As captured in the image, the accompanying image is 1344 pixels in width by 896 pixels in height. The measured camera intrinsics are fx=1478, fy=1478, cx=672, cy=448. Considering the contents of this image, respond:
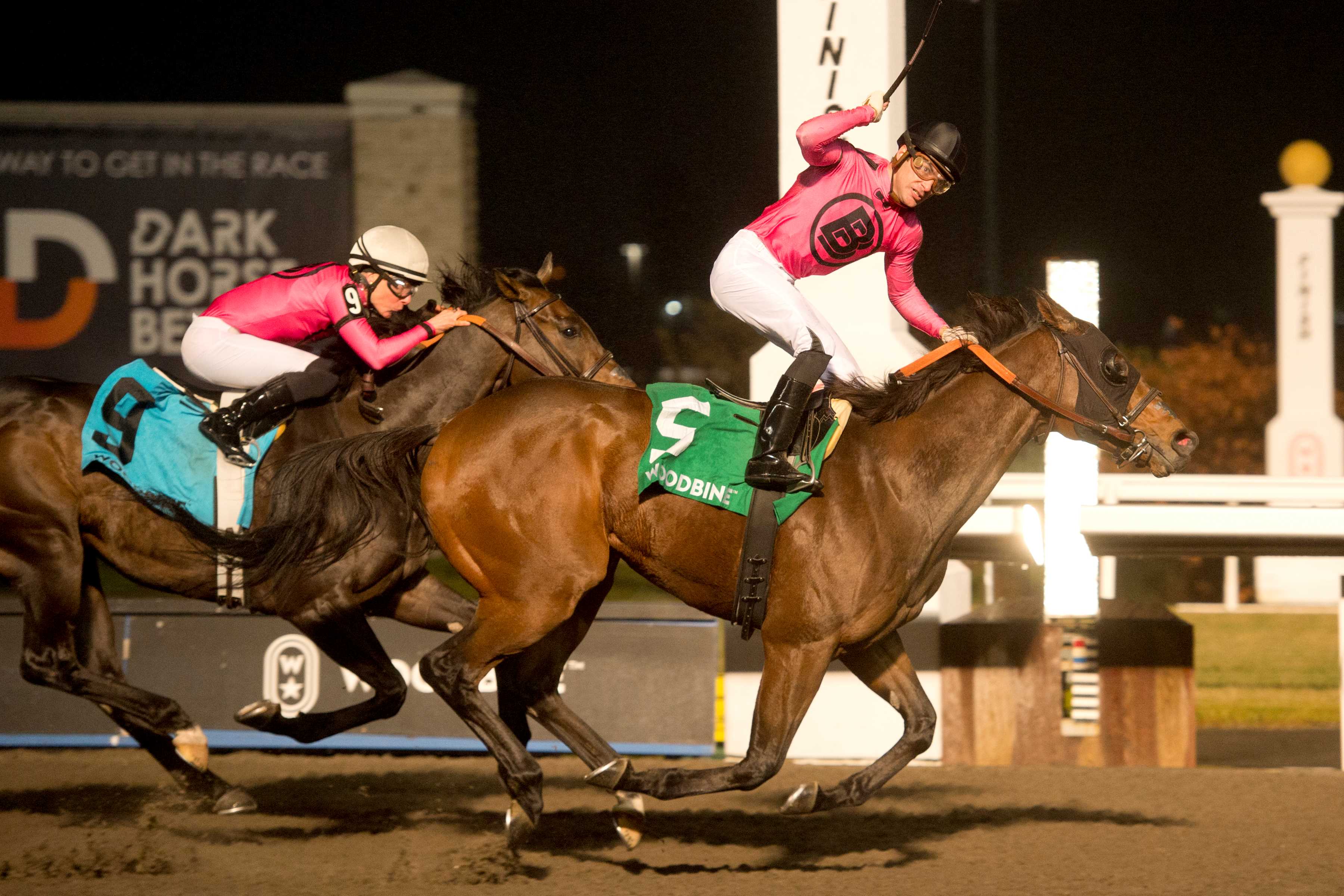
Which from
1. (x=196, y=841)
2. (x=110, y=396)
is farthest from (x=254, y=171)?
(x=196, y=841)

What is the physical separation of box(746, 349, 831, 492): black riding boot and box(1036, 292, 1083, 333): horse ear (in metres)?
0.67

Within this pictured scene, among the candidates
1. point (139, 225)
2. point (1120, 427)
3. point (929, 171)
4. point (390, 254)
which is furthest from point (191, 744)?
point (139, 225)

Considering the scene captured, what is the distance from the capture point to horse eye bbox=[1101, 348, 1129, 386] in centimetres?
410

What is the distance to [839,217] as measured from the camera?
13.7 ft

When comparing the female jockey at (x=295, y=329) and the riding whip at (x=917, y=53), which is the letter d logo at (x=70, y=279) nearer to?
the female jockey at (x=295, y=329)

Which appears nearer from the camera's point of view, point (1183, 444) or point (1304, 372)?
point (1183, 444)

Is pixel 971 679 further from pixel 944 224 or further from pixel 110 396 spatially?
pixel 944 224

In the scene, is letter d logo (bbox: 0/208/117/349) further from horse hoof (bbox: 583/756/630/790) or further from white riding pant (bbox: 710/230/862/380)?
horse hoof (bbox: 583/756/630/790)

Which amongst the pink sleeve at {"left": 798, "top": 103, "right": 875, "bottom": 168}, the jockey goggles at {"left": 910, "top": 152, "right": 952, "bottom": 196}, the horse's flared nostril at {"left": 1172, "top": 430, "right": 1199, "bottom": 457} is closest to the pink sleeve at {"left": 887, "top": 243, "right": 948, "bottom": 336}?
the jockey goggles at {"left": 910, "top": 152, "right": 952, "bottom": 196}

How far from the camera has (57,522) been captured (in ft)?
15.8

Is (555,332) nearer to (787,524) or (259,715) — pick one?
(787,524)

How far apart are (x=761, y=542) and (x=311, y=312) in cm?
177

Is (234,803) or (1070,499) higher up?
(1070,499)

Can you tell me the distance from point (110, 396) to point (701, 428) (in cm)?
199
